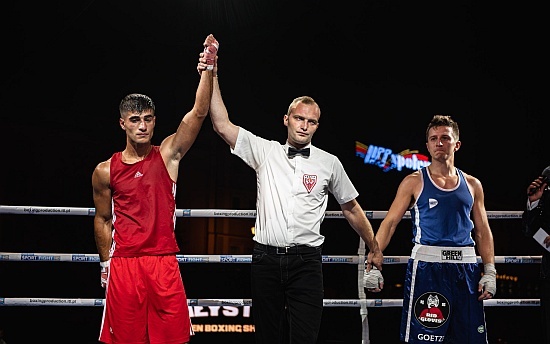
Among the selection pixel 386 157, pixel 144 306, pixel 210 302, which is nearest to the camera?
pixel 144 306

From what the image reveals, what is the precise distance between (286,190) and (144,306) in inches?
36.2

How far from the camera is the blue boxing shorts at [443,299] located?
11.0 feet

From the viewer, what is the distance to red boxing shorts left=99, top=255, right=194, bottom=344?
296 cm

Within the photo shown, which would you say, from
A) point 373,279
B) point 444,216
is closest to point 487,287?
point 444,216

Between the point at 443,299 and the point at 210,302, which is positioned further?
the point at 210,302

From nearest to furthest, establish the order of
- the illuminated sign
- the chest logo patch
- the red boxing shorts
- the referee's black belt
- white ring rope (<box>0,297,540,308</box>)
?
the red boxing shorts < the referee's black belt < the chest logo patch < white ring rope (<box>0,297,540,308</box>) < the illuminated sign

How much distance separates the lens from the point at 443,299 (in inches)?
133

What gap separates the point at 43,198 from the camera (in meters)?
20.1

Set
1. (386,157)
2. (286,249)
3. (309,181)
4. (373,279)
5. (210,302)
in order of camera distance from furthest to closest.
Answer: (386,157) → (210,302) → (373,279) → (309,181) → (286,249)

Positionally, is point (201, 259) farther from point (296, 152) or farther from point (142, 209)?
point (296, 152)

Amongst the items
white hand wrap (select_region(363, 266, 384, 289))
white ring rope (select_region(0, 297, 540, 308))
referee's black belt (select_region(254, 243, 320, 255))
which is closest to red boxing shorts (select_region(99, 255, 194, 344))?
referee's black belt (select_region(254, 243, 320, 255))

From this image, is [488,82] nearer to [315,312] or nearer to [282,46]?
[282,46]

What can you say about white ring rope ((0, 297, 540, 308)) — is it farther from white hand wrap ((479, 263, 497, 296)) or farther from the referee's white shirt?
the referee's white shirt

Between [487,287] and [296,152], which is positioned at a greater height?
[296,152]
